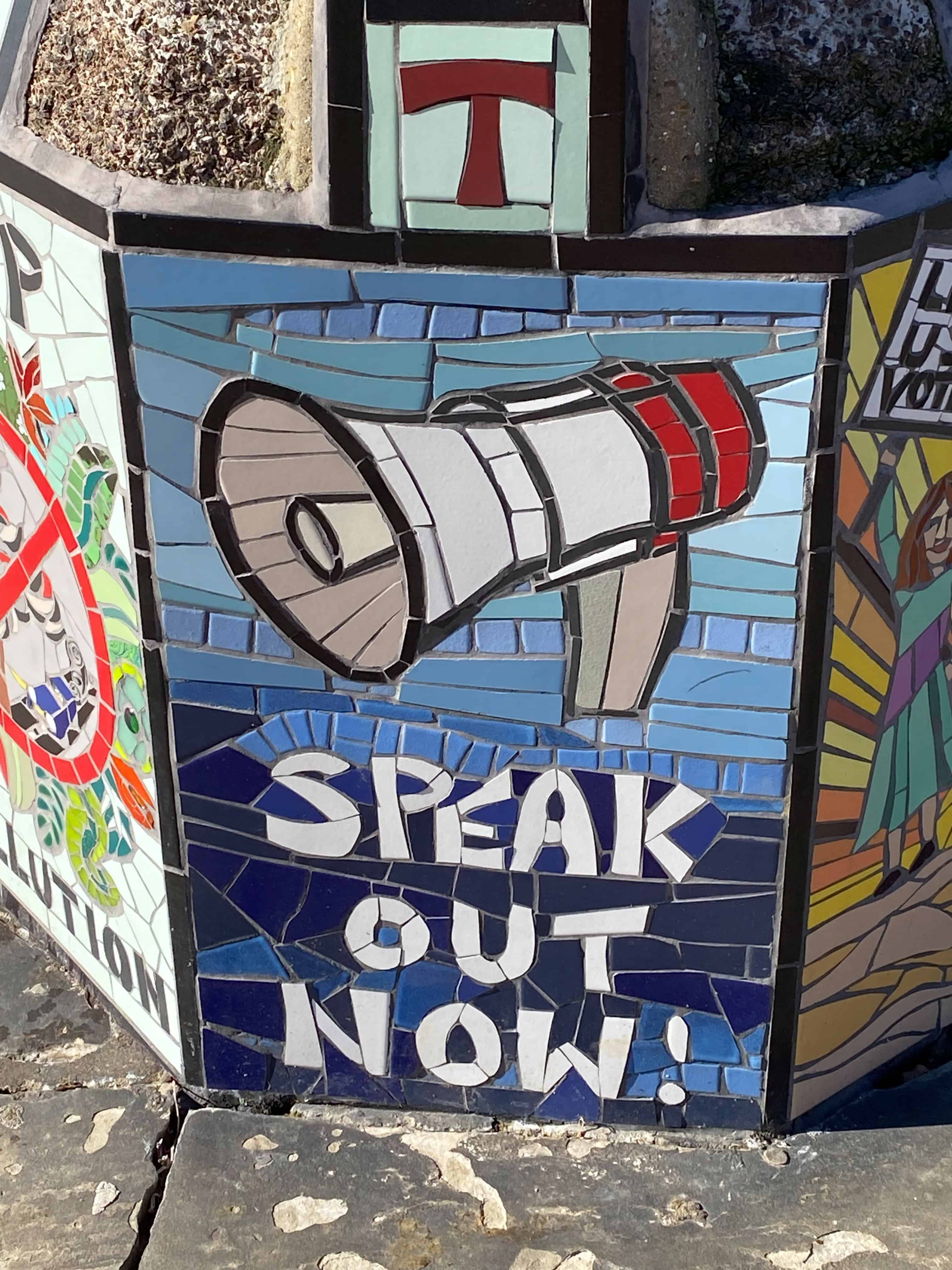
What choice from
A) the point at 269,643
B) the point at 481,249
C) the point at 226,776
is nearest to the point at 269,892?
the point at 226,776

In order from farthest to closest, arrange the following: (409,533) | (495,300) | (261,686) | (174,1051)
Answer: (174,1051) → (261,686) → (409,533) → (495,300)

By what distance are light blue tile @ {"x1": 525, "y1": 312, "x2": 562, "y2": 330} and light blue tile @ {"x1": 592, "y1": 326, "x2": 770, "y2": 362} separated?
0.07m

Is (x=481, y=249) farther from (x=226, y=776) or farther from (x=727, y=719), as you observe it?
(x=226, y=776)

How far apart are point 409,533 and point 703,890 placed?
961 millimetres

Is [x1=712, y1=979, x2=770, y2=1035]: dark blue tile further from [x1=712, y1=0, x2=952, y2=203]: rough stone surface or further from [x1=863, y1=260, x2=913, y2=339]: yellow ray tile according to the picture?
[x1=712, y1=0, x2=952, y2=203]: rough stone surface

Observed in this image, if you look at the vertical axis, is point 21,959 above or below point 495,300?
below

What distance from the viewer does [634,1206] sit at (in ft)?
8.98

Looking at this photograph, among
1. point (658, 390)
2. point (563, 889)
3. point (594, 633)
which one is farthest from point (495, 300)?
point (563, 889)

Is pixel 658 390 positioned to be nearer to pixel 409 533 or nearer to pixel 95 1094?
pixel 409 533

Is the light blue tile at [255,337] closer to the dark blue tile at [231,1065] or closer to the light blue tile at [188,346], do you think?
the light blue tile at [188,346]

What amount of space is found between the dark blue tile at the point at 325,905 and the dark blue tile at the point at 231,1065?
324mm

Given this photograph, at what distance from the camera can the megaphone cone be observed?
2.34 m

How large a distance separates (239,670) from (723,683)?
95 centimetres

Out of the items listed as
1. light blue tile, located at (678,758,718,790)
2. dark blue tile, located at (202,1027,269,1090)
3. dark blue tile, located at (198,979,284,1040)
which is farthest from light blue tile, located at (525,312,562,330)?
dark blue tile, located at (202,1027,269,1090)
